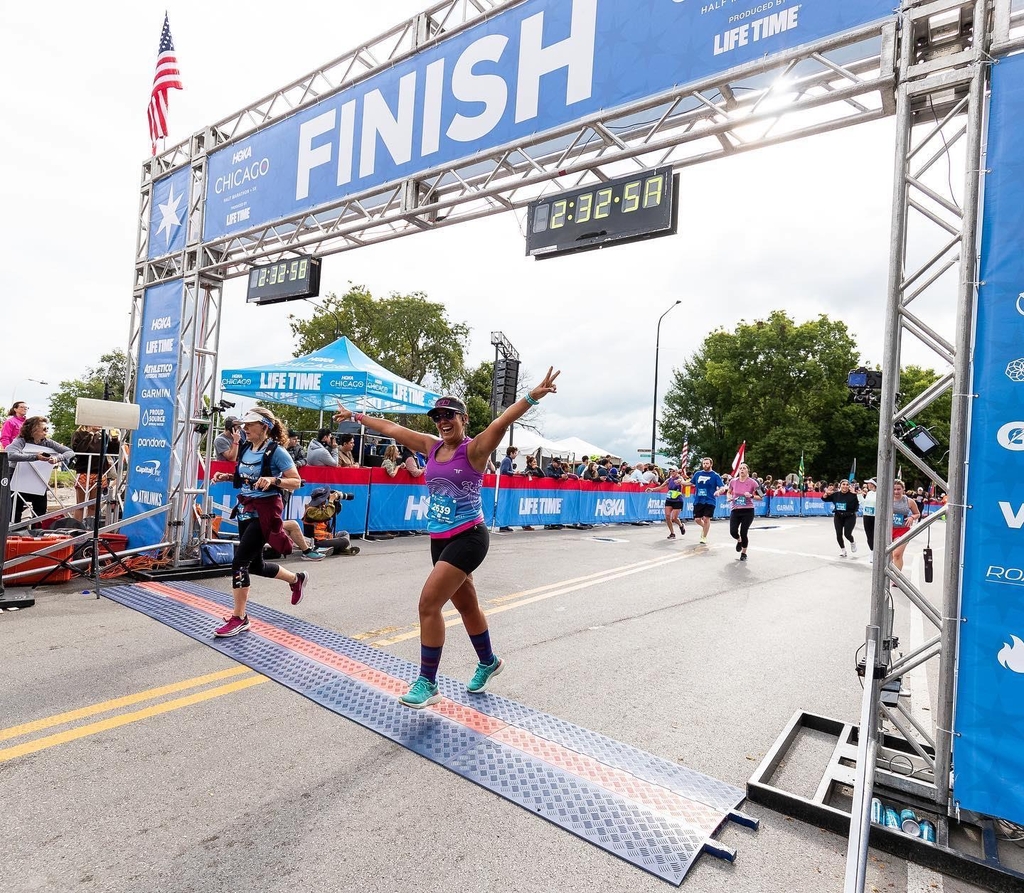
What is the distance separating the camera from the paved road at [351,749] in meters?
2.41

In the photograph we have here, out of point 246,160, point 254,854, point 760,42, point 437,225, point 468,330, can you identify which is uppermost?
point 468,330

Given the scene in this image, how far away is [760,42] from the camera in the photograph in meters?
5.43

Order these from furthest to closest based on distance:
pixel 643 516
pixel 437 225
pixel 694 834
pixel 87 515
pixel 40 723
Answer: pixel 643 516
pixel 87 515
pixel 437 225
pixel 40 723
pixel 694 834

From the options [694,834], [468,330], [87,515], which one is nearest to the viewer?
[694,834]

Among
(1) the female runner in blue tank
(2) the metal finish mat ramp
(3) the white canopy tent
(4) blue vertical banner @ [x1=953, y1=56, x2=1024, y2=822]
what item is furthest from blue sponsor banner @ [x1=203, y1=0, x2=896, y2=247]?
(3) the white canopy tent

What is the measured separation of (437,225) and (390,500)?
6148mm

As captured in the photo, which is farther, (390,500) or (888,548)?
(390,500)

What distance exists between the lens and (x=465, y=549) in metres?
3.89

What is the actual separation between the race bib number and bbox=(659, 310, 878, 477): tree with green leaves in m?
48.6

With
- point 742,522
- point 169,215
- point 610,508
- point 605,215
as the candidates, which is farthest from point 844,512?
point 169,215

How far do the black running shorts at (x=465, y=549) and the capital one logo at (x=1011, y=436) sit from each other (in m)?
2.66

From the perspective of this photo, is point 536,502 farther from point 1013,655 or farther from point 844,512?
point 1013,655

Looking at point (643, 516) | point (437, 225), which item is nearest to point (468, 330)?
point (643, 516)

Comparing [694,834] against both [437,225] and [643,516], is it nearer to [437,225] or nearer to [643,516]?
[437,225]
